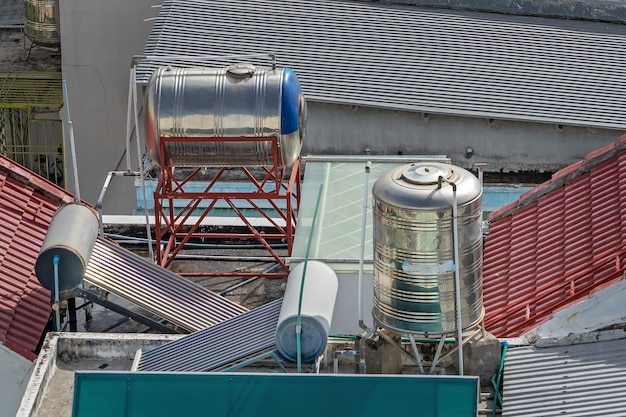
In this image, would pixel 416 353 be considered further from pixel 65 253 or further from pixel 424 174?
pixel 65 253

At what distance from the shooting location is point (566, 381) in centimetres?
1914

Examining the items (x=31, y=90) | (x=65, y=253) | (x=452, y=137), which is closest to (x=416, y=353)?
(x=65, y=253)

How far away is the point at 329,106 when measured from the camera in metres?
36.4

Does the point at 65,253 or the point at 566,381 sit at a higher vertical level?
the point at 65,253

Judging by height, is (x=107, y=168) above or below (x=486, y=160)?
below

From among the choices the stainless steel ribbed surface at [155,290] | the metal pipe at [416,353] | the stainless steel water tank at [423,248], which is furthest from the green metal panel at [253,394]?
the stainless steel ribbed surface at [155,290]

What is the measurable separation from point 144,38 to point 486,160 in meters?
13.6

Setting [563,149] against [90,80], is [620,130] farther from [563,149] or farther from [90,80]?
[90,80]

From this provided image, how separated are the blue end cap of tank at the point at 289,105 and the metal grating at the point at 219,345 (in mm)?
5598

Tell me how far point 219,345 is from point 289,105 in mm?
6704

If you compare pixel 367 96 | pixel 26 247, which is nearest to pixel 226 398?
pixel 26 247

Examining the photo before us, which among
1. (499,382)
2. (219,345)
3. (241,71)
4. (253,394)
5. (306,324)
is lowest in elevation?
(499,382)

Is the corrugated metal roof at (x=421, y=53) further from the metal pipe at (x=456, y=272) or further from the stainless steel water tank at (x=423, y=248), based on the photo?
the metal pipe at (x=456, y=272)

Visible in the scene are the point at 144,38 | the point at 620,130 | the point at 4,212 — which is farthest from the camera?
the point at 144,38
